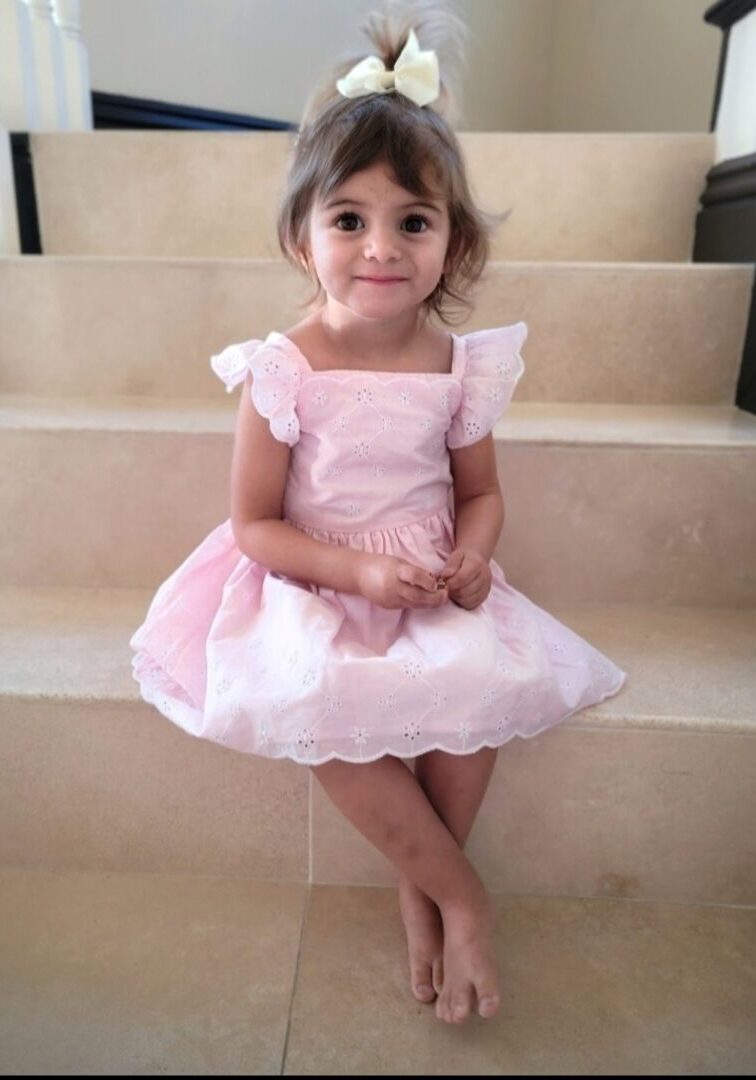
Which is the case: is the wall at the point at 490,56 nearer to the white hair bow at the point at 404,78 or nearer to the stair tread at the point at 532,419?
the stair tread at the point at 532,419

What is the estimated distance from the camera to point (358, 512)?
0.83m

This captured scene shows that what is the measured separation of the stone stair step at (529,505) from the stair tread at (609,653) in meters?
0.03

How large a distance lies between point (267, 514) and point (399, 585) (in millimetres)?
183

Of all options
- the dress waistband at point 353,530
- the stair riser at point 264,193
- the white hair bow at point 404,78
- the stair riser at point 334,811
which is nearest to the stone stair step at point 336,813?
the stair riser at point 334,811

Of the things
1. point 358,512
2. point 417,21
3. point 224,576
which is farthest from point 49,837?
point 417,21

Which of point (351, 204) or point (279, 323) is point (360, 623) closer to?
point (351, 204)

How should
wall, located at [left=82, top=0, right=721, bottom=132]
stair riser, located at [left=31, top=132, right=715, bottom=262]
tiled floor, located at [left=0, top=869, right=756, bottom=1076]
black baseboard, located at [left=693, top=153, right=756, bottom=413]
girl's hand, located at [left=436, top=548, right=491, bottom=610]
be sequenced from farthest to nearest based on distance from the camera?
1. wall, located at [left=82, top=0, right=721, bottom=132]
2. stair riser, located at [left=31, top=132, right=715, bottom=262]
3. black baseboard, located at [left=693, top=153, right=756, bottom=413]
4. girl's hand, located at [left=436, top=548, right=491, bottom=610]
5. tiled floor, located at [left=0, top=869, right=756, bottom=1076]

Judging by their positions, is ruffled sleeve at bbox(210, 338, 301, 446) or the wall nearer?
ruffled sleeve at bbox(210, 338, 301, 446)

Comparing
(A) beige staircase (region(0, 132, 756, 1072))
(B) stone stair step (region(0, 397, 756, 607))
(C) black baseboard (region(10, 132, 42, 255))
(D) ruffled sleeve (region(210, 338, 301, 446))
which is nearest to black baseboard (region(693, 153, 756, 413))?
(A) beige staircase (region(0, 132, 756, 1072))

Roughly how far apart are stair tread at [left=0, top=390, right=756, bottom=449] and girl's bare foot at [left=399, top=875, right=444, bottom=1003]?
52 cm

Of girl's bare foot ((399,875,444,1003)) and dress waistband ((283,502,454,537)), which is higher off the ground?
dress waistband ((283,502,454,537))

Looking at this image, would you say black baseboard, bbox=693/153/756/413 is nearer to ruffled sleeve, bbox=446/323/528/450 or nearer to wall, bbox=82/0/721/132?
ruffled sleeve, bbox=446/323/528/450

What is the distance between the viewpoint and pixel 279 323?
1217mm

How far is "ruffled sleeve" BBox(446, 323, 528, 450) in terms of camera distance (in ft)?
2.74
